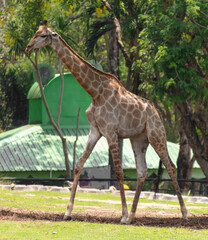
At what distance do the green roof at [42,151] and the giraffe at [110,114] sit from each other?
1421 centimetres

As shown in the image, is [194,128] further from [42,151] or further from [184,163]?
[42,151]

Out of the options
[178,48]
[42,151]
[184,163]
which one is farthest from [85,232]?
[42,151]

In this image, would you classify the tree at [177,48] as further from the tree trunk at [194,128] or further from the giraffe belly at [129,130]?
the giraffe belly at [129,130]

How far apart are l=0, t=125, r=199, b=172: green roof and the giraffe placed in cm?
1421

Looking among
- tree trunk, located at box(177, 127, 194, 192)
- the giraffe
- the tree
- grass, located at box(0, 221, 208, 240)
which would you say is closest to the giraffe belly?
the giraffe

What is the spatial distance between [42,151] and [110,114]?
50.8 feet

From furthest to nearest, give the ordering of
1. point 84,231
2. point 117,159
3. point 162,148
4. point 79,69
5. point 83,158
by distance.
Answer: point 162,148
point 79,69
point 83,158
point 117,159
point 84,231

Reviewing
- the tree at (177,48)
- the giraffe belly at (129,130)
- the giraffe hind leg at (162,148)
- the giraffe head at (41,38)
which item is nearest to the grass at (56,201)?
the giraffe hind leg at (162,148)

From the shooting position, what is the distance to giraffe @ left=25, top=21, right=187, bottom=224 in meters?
10.1

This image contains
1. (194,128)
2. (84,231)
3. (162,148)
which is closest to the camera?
(84,231)

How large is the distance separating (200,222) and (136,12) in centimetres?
993

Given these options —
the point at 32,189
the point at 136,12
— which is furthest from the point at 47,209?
the point at 136,12

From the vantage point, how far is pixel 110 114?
10141mm

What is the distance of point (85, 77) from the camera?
10.4m
